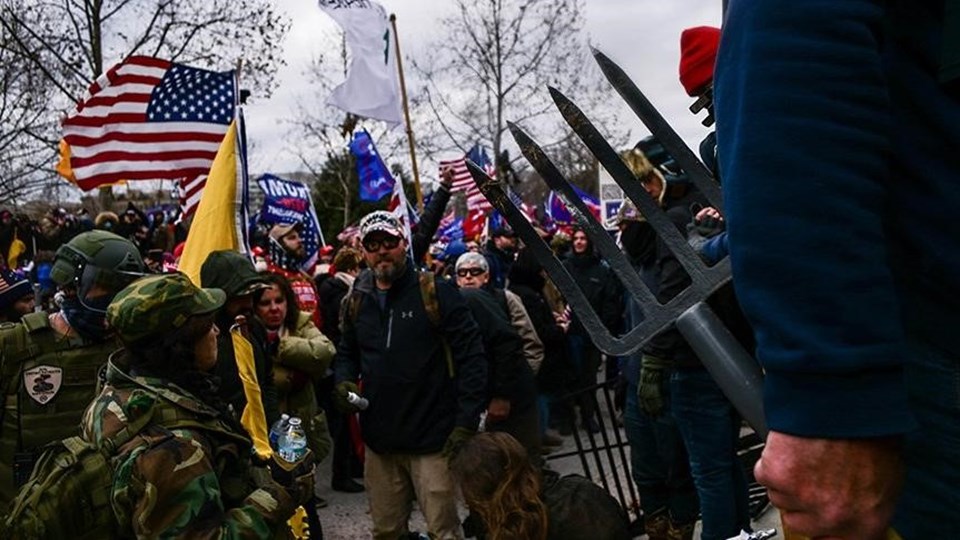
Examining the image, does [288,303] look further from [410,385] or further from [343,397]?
[410,385]

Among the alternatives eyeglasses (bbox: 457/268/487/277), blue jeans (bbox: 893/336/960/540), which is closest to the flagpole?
eyeglasses (bbox: 457/268/487/277)

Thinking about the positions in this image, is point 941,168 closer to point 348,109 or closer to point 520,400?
point 520,400

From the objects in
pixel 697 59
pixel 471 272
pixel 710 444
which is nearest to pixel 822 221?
pixel 697 59

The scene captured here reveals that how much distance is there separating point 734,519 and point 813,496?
12.2 feet

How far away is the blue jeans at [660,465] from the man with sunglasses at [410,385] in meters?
0.95

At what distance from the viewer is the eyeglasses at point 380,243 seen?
588cm

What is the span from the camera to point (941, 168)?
1216mm

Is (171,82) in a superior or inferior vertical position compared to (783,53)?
superior

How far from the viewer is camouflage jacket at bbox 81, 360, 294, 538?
279cm

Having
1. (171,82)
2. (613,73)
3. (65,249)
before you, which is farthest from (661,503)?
(171,82)

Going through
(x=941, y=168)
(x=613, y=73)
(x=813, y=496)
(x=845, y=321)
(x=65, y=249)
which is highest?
(x=65, y=249)

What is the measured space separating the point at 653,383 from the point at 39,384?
9.63 feet

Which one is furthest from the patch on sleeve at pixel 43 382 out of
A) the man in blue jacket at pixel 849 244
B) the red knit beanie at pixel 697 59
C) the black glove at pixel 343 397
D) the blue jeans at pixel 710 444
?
the man in blue jacket at pixel 849 244

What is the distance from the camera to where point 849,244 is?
1.14m
